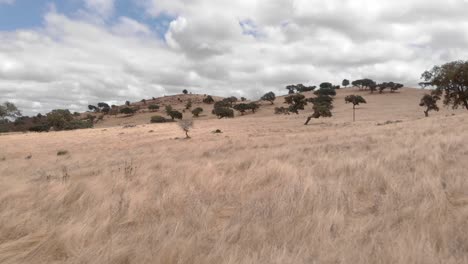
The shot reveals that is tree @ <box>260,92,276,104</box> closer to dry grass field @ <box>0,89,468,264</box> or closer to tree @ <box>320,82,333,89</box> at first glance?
tree @ <box>320,82,333,89</box>

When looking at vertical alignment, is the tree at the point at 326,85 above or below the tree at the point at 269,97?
above

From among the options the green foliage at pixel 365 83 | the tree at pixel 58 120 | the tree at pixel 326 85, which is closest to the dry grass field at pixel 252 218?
the tree at pixel 58 120

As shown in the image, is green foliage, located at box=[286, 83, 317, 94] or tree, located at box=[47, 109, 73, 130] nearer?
tree, located at box=[47, 109, 73, 130]

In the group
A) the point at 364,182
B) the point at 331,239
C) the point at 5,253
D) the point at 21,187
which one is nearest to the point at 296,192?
the point at 364,182

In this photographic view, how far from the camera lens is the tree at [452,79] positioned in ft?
139

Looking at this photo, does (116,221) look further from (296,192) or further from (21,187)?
(21,187)

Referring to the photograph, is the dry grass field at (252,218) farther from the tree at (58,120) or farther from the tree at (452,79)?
the tree at (58,120)

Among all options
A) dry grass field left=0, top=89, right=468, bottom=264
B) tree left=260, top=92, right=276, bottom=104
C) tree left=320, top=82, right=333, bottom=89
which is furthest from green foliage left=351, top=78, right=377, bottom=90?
dry grass field left=0, top=89, right=468, bottom=264

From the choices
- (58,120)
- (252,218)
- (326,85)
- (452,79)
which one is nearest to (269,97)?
(326,85)

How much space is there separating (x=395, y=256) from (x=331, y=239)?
2.73ft

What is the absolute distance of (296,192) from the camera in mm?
6191

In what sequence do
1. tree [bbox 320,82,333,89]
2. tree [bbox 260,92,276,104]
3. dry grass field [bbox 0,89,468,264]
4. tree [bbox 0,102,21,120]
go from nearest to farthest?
1. dry grass field [bbox 0,89,468,264]
2. tree [bbox 0,102,21,120]
3. tree [bbox 260,92,276,104]
4. tree [bbox 320,82,333,89]

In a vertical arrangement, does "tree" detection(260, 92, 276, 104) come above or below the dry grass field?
above

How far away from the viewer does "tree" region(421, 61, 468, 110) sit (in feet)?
139
